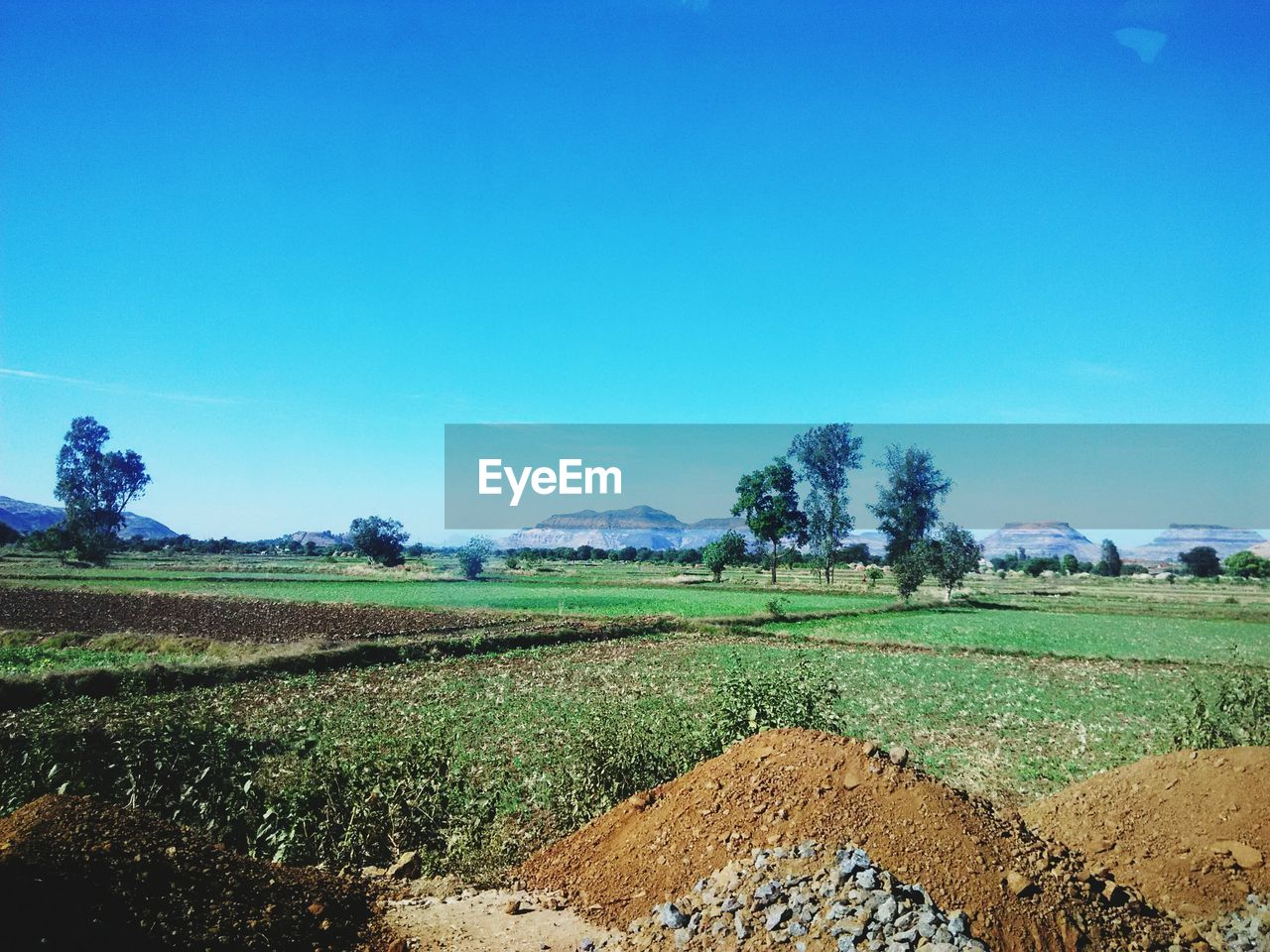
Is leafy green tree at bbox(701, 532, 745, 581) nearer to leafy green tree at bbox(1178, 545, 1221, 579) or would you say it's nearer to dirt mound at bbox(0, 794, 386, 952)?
dirt mound at bbox(0, 794, 386, 952)

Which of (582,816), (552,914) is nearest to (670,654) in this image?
(582,816)

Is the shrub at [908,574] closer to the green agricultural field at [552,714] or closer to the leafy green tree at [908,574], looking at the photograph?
the leafy green tree at [908,574]

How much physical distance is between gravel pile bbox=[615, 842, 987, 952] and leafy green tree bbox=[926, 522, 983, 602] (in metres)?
51.2

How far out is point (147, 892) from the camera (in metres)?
4.63

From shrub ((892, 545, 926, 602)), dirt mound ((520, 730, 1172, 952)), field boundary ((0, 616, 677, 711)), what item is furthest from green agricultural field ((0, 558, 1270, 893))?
shrub ((892, 545, 926, 602))

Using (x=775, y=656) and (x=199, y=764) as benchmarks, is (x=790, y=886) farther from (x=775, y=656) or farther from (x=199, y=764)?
(x=775, y=656)

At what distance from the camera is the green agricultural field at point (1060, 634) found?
94.2 ft

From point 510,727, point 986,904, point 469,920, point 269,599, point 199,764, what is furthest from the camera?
point 269,599

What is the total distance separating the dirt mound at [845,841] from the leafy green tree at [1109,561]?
426ft

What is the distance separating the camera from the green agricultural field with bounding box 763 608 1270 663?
28.7 m

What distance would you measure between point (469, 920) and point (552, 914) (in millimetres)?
621

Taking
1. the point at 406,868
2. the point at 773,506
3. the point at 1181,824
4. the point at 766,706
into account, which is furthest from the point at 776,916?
the point at 773,506

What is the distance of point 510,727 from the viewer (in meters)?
13.9

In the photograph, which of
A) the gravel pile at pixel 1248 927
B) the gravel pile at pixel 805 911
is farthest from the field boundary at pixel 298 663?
the gravel pile at pixel 1248 927
